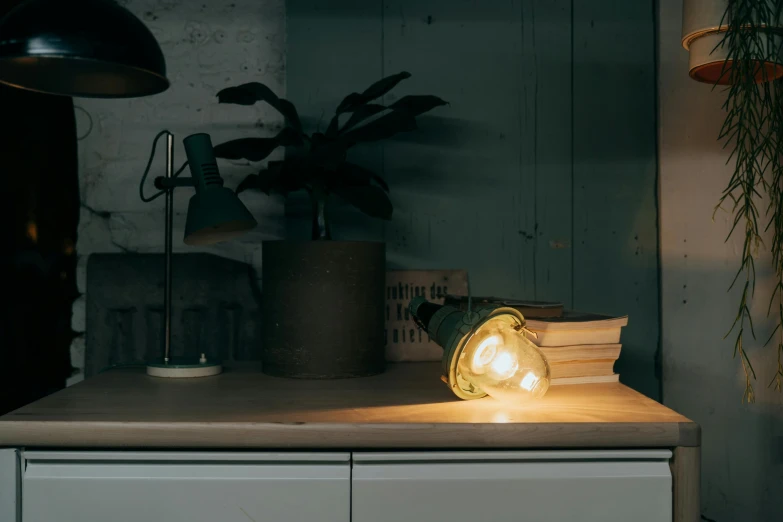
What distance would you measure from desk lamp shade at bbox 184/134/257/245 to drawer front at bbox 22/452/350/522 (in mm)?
457

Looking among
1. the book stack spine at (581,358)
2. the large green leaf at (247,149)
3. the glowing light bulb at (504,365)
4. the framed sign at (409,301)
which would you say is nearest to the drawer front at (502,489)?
the glowing light bulb at (504,365)

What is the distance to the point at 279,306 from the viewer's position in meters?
1.27

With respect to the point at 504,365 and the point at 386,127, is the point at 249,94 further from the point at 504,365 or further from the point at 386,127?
the point at 504,365

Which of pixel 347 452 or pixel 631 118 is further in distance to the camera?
pixel 631 118

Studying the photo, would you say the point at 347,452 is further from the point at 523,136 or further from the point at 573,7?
the point at 573,7

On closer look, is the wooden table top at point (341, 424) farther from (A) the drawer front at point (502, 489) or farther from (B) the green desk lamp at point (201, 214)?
(B) the green desk lamp at point (201, 214)

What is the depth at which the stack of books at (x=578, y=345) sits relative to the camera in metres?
1.21

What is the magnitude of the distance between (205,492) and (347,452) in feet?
0.72

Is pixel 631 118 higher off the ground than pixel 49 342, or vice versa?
pixel 631 118

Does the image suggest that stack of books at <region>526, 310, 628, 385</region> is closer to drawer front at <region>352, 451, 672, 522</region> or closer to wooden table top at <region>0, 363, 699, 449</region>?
wooden table top at <region>0, 363, 699, 449</region>

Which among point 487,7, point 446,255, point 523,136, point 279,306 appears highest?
point 487,7

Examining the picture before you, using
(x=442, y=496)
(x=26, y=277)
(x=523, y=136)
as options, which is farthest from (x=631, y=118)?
(x=26, y=277)

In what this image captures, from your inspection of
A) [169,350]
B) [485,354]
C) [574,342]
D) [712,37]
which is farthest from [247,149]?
[712,37]

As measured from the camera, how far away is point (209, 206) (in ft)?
3.95
